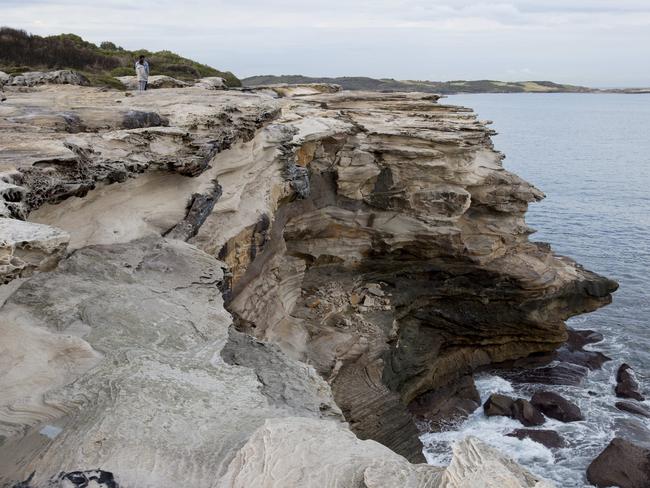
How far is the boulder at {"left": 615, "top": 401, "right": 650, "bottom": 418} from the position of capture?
21.0m

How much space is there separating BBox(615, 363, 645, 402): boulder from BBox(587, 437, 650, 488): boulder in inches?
176

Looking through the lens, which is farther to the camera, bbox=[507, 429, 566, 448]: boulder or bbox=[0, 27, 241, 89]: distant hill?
bbox=[0, 27, 241, 89]: distant hill

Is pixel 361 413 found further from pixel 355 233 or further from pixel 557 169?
pixel 557 169

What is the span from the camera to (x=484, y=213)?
22484 mm

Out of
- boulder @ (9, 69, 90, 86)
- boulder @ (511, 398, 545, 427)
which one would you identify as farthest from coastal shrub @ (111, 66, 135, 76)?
boulder @ (511, 398, 545, 427)

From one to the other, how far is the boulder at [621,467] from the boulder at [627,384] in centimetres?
447

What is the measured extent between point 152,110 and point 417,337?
472 inches

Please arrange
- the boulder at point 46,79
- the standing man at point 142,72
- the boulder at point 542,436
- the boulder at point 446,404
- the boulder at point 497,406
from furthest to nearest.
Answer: the boulder at point 497,406 → the boulder at point 446,404 → the standing man at point 142,72 → the boulder at point 542,436 → the boulder at point 46,79

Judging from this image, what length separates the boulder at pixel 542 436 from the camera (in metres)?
19.0

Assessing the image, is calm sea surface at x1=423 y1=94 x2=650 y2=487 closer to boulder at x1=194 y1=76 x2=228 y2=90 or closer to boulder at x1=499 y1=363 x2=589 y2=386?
boulder at x1=499 y1=363 x2=589 y2=386

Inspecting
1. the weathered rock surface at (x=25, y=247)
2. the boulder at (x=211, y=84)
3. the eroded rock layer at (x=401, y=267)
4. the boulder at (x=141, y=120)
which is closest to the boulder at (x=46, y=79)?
the boulder at (x=211, y=84)

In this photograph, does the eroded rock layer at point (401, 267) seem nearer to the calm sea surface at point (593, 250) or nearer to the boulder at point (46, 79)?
the calm sea surface at point (593, 250)

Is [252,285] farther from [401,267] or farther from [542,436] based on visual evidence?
[542,436]

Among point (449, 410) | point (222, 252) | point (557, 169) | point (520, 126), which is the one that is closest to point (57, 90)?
point (222, 252)
